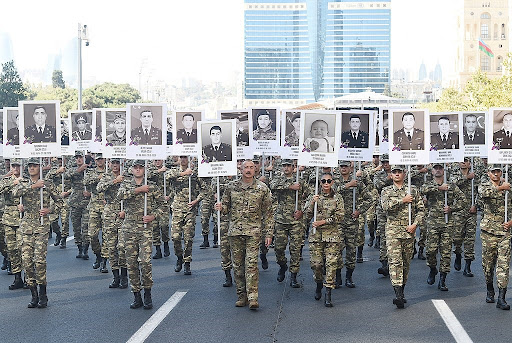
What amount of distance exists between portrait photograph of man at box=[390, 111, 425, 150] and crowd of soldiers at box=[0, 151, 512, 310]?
0.67 meters

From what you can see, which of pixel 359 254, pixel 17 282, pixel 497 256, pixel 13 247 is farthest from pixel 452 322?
pixel 13 247

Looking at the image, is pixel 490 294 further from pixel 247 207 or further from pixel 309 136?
pixel 247 207

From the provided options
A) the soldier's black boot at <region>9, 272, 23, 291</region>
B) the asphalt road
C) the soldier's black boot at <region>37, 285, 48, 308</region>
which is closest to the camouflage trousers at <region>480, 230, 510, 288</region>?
the asphalt road

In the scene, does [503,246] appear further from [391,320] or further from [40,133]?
[40,133]

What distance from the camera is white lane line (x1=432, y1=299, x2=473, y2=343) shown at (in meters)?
9.71

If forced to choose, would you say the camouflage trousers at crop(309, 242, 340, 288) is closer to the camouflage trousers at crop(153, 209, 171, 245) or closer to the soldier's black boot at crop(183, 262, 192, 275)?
the soldier's black boot at crop(183, 262, 192, 275)

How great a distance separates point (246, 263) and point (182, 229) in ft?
13.6

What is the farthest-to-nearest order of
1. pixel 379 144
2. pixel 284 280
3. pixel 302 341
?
pixel 379 144 → pixel 284 280 → pixel 302 341

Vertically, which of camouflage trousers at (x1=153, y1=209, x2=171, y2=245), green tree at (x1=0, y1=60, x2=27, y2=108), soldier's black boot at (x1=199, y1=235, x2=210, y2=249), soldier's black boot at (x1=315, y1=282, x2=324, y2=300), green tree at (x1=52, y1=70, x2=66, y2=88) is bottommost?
soldier's black boot at (x1=199, y1=235, x2=210, y2=249)

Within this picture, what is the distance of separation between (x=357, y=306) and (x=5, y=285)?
601 centimetres

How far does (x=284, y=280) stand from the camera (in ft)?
45.3

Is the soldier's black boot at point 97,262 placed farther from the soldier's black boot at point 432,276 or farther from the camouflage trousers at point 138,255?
the soldier's black boot at point 432,276

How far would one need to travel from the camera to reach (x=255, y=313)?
36.5 ft

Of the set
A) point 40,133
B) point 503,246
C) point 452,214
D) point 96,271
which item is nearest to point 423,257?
point 452,214
